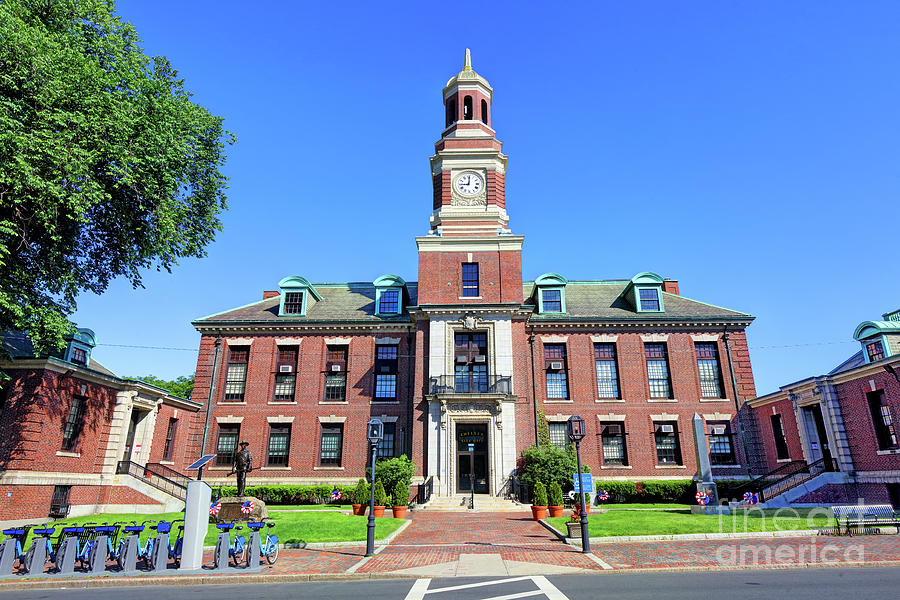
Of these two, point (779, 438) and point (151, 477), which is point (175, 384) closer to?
point (151, 477)

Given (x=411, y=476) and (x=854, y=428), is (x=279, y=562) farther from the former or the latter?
(x=854, y=428)

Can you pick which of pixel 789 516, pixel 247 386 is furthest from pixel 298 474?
pixel 789 516

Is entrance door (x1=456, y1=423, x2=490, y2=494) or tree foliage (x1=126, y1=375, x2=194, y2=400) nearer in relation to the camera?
entrance door (x1=456, y1=423, x2=490, y2=494)

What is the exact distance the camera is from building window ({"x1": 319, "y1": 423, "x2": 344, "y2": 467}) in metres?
30.9

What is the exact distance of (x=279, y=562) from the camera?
42.0ft

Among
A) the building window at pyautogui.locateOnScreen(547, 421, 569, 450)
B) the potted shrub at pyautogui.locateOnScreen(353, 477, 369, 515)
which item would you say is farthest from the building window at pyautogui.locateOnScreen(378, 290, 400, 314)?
the potted shrub at pyautogui.locateOnScreen(353, 477, 369, 515)

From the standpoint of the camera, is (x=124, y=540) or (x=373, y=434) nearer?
(x=124, y=540)

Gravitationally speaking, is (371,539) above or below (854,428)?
below

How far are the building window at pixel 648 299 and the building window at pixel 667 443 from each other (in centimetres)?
745

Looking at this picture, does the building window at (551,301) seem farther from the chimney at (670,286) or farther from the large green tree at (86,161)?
the large green tree at (86,161)

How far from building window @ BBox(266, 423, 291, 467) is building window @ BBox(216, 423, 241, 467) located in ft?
6.95

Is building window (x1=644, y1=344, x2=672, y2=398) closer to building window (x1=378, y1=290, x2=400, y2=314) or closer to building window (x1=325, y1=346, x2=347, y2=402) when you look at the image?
building window (x1=378, y1=290, x2=400, y2=314)

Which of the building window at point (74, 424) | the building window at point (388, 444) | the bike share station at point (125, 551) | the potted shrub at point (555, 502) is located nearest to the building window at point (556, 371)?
the building window at point (388, 444)

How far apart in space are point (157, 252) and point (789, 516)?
27489mm
